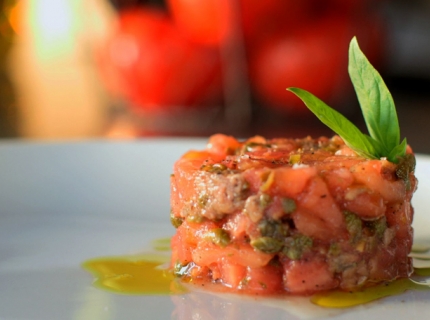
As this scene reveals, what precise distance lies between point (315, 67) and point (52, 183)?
8.94 ft

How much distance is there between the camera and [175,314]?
6.12 ft

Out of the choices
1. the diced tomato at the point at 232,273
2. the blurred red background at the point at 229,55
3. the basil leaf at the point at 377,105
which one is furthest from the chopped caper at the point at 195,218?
the blurred red background at the point at 229,55

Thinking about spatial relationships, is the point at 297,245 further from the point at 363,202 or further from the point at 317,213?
the point at 363,202

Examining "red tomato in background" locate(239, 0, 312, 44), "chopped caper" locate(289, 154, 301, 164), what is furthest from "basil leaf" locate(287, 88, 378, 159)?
"red tomato in background" locate(239, 0, 312, 44)

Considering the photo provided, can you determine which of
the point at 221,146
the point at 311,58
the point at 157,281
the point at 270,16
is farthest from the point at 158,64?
the point at 157,281

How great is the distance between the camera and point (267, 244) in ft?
6.02

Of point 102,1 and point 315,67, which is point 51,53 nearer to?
point 102,1

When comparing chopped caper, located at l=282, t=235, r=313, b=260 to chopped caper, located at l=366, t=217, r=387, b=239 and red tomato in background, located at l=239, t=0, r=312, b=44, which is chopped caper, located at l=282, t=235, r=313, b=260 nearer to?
chopped caper, located at l=366, t=217, r=387, b=239

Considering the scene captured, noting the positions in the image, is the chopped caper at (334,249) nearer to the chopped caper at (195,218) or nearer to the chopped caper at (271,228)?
the chopped caper at (271,228)

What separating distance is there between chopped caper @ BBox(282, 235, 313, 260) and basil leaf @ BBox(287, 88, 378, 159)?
1.10ft

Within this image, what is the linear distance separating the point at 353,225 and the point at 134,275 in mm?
734

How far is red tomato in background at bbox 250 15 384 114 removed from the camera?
5.17 metres

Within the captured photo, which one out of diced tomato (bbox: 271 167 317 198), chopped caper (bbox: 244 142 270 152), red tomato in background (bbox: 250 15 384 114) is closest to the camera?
diced tomato (bbox: 271 167 317 198)

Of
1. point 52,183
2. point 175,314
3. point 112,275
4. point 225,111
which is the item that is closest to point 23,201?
point 52,183
